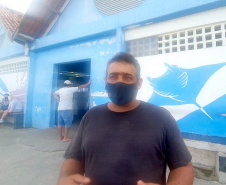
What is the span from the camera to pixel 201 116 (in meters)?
2.86

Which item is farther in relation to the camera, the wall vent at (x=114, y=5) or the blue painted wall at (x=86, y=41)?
the wall vent at (x=114, y=5)

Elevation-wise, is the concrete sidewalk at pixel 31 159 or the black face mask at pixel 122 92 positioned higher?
the black face mask at pixel 122 92

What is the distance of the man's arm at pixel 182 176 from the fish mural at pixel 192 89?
222 cm

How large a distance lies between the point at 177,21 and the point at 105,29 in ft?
5.74

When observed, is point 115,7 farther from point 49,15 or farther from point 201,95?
point 201,95

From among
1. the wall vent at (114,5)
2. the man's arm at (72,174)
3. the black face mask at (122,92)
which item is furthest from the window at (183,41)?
the man's arm at (72,174)

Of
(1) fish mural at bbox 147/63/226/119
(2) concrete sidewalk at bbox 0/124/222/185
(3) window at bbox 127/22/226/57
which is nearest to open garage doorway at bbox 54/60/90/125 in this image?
(2) concrete sidewalk at bbox 0/124/222/185

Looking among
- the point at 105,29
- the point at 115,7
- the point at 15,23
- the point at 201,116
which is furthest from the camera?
the point at 15,23

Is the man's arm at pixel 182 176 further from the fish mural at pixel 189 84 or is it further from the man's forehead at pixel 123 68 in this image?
the fish mural at pixel 189 84

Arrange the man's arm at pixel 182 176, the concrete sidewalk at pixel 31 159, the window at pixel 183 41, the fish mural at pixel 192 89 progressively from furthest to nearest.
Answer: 1. the window at pixel 183 41
2. the fish mural at pixel 192 89
3. the concrete sidewalk at pixel 31 159
4. the man's arm at pixel 182 176

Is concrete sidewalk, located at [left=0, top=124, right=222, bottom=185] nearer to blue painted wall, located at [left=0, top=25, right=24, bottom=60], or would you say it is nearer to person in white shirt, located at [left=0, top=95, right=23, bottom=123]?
person in white shirt, located at [left=0, top=95, right=23, bottom=123]

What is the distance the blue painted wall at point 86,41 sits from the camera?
3305 millimetres

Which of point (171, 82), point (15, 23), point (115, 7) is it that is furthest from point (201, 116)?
point (15, 23)

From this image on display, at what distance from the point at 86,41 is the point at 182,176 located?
4386 millimetres
